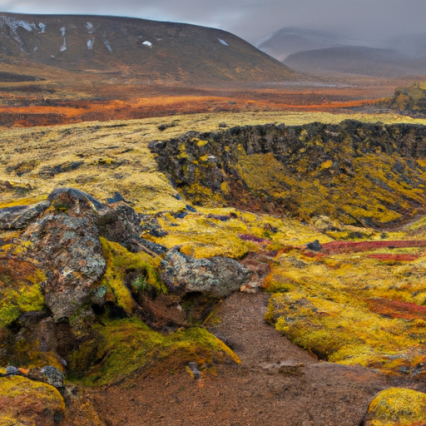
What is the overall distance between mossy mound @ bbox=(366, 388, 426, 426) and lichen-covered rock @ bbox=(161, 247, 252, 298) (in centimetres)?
968


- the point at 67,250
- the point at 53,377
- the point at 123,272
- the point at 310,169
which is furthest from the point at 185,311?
the point at 310,169

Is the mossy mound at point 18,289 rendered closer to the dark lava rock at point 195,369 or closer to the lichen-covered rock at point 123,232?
the lichen-covered rock at point 123,232

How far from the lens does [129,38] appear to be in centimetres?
17900

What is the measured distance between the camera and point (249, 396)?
10797 mm

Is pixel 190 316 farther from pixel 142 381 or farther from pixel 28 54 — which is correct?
pixel 28 54

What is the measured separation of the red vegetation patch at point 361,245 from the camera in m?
25.6


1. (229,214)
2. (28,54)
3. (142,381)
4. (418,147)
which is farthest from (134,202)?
(28,54)

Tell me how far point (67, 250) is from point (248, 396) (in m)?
8.91

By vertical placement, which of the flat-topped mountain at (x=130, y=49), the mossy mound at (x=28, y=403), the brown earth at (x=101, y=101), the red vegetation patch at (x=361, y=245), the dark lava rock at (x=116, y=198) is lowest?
the red vegetation patch at (x=361, y=245)

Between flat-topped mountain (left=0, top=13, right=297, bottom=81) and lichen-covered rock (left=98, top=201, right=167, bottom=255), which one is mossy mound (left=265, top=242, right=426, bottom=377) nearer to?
lichen-covered rock (left=98, top=201, right=167, bottom=255)

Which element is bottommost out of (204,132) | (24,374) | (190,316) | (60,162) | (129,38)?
(190,316)

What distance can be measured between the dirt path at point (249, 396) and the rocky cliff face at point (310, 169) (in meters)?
24.9

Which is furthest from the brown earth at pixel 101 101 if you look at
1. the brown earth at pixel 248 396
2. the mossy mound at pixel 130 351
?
the brown earth at pixel 248 396

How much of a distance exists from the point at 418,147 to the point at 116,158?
45884 millimetres
